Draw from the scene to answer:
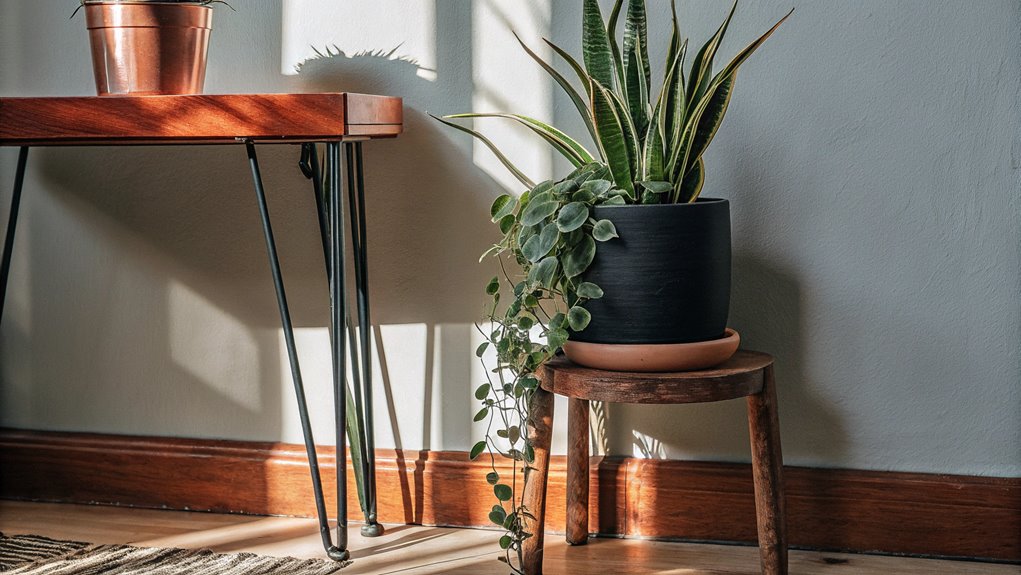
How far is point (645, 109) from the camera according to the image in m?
1.47

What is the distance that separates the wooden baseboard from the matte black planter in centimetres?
39

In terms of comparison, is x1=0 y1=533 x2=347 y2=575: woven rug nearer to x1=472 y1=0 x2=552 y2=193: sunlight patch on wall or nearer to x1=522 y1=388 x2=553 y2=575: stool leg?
x1=522 y1=388 x2=553 y2=575: stool leg

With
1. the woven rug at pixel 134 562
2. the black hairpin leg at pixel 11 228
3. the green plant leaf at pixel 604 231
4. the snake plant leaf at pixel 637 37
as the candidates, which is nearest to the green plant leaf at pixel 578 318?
the green plant leaf at pixel 604 231

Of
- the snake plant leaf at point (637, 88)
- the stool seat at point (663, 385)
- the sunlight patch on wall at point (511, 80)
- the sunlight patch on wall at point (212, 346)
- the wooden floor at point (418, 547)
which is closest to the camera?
the stool seat at point (663, 385)

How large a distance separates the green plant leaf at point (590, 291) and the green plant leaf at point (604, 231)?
67mm

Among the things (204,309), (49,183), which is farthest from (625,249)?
(49,183)

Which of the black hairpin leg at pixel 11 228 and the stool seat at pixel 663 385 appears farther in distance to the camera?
the black hairpin leg at pixel 11 228

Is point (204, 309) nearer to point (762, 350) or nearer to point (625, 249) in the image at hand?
point (625, 249)

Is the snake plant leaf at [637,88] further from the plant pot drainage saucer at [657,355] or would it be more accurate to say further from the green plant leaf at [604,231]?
the plant pot drainage saucer at [657,355]

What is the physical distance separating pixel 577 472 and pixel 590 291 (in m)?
0.39

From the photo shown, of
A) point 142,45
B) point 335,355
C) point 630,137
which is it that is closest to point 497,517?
point 335,355

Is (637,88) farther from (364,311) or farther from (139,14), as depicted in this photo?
Answer: (139,14)

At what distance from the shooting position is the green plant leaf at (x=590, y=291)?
4.57 feet

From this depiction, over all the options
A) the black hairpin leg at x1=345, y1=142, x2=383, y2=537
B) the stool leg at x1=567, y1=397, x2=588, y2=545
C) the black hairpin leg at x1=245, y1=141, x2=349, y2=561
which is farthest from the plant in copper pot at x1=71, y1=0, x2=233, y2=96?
the stool leg at x1=567, y1=397, x2=588, y2=545
